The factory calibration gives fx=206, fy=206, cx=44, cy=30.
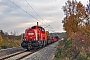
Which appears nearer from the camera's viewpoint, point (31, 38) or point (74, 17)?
point (31, 38)

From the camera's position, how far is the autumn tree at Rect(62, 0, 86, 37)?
4131 centimetres

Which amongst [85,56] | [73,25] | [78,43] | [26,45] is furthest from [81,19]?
[85,56]

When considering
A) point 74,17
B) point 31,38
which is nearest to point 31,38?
point 31,38

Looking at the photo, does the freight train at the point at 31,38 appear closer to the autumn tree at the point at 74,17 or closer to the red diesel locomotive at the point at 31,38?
the red diesel locomotive at the point at 31,38

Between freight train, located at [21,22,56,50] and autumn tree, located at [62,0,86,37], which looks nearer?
freight train, located at [21,22,56,50]

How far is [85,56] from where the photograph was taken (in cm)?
1487

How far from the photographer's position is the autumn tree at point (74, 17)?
136ft

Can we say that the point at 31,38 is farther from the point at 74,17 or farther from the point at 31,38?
the point at 74,17

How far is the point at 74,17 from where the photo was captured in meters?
41.8

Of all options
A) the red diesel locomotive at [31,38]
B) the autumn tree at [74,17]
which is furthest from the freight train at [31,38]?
the autumn tree at [74,17]

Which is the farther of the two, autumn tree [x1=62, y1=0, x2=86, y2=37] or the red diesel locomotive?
autumn tree [x1=62, y1=0, x2=86, y2=37]

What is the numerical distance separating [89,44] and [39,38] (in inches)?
538

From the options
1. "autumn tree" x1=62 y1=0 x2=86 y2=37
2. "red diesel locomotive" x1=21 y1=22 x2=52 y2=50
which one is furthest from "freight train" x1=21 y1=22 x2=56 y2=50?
"autumn tree" x1=62 y1=0 x2=86 y2=37

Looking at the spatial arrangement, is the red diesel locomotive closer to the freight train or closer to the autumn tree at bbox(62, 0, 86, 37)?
the freight train
